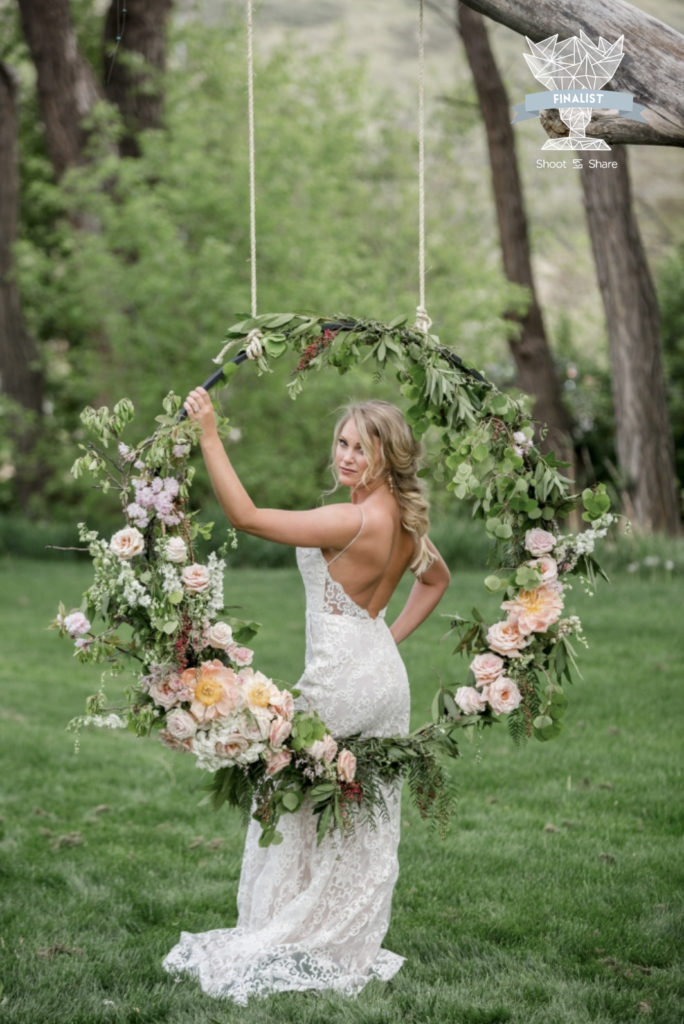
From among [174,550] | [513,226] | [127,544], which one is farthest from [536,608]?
[513,226]

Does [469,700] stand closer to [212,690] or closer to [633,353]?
[212,690]

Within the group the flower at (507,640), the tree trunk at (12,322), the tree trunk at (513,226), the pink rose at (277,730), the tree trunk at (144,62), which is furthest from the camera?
the tree trunk at (144,62)

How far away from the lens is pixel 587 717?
24.0 feet

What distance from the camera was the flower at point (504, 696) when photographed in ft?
12.5

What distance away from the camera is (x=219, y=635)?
3689 mm

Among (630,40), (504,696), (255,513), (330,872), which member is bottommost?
(330,872)

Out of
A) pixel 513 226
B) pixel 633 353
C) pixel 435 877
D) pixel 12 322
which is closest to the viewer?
pixel 435 877

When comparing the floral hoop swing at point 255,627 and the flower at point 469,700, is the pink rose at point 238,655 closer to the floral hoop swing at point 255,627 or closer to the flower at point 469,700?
the floral hoop swing at point 255,627

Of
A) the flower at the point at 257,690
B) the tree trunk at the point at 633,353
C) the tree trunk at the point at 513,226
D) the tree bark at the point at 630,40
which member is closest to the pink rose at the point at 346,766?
the flower at the point at 257,690

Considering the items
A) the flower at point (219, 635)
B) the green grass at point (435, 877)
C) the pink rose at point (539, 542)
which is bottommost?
the green grass at point (435, 877)

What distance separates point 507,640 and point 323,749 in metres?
0.70

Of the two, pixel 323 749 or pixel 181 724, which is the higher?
pixel 181 724

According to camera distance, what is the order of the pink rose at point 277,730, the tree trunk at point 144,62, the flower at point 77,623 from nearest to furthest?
the flower at point 77,623 → the pink rose at point 277,730 → the tree trunk at point 144,62

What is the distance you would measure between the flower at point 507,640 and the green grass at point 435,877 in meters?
1.10
